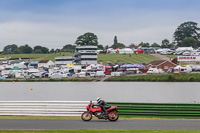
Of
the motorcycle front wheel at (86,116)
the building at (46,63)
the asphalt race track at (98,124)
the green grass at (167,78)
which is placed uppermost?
the motorcycle front wheel at (86,116)

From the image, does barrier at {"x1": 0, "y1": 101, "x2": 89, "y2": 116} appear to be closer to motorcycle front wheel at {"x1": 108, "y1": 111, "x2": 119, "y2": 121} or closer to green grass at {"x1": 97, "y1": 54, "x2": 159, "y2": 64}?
motorcycle front wheel at {"x1": 108, "y1": 111, "x2": 119, "y2": 121}

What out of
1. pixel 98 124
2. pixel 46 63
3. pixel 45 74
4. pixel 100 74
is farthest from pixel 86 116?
pixel 46 63

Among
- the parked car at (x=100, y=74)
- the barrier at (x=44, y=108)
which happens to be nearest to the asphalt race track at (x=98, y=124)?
the barrier at (x=44, y=108)

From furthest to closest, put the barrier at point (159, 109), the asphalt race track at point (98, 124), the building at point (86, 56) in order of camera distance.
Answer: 1. the building at point (86, 56)
2. the barrier at point (159, 109)
3. the asphalt race track at point (98, 124)

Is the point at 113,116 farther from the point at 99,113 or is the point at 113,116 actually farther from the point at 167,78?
the point at 167,78

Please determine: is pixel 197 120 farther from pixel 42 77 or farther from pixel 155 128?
pixel 42 77

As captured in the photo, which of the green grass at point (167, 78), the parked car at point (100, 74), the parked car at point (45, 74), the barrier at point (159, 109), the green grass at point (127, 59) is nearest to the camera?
the barrier at point (159, 109)

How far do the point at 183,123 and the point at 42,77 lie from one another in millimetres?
94042

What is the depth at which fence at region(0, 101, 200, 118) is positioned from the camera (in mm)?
22625

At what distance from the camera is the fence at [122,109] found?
22.6 m

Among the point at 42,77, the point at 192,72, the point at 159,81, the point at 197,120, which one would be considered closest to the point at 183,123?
the point at 197,120

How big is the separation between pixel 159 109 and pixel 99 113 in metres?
3.95

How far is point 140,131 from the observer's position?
17656 mm

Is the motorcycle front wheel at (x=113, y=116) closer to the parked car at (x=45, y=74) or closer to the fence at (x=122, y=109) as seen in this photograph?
the fence at (x=122, y=109)
